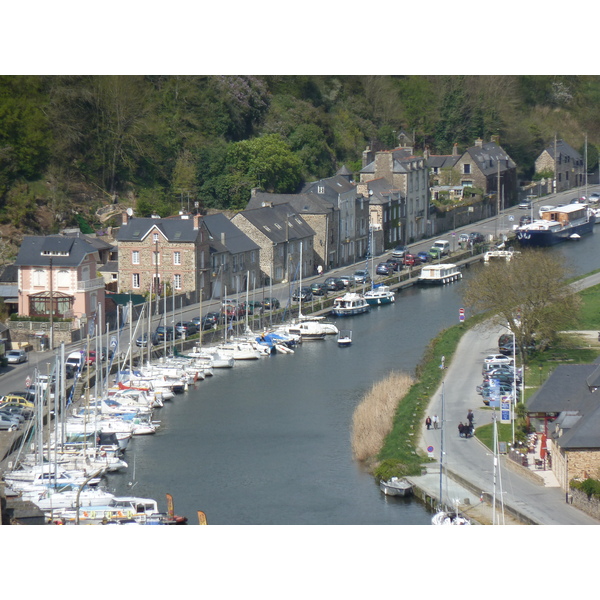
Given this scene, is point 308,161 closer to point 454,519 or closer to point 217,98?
point 217,98

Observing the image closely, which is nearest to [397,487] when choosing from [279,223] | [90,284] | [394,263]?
[90,284]

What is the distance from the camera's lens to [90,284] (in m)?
52.1

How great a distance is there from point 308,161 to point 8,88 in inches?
726

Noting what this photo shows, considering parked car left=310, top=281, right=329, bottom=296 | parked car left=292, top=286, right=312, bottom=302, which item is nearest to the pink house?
parked car left=292, top=286, right=312, bottom=302

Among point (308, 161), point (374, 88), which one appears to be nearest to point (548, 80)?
point (374, 88)

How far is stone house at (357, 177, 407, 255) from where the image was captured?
229 ft

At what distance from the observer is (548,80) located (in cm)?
10212

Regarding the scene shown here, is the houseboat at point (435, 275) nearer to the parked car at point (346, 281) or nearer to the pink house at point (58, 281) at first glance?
the parked car at point (346, 281)

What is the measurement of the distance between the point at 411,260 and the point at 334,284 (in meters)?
7.39

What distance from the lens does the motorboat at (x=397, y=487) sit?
3456cm

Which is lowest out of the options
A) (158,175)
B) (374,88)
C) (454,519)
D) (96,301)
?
(454,519)

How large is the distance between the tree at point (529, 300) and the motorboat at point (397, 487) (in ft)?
39.2

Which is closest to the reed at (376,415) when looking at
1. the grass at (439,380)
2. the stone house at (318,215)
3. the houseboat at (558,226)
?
the grass at (439,380)

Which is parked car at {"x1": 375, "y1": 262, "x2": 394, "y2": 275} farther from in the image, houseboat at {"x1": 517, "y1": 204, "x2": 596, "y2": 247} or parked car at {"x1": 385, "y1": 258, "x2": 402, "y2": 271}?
houseboat at {"x1": 517, "y1": 204, "x2": 596, "y2": 247}
